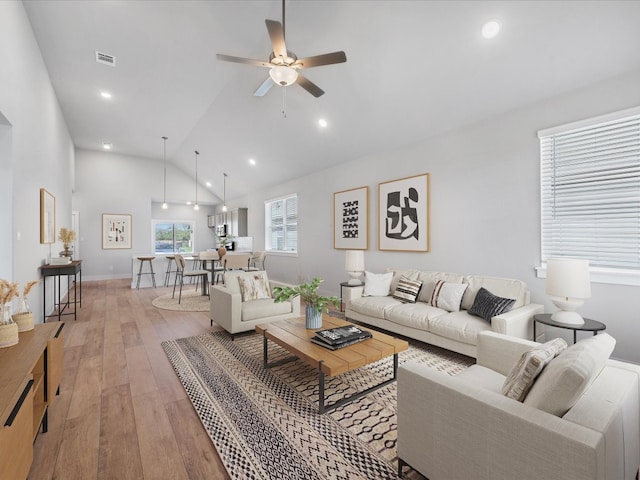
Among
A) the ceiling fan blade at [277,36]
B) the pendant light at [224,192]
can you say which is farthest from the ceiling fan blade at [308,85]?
the pendant light at [224,192]

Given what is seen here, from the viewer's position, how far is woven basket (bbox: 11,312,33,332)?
2.05 meters

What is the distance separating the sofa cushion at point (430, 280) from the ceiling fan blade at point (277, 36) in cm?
311

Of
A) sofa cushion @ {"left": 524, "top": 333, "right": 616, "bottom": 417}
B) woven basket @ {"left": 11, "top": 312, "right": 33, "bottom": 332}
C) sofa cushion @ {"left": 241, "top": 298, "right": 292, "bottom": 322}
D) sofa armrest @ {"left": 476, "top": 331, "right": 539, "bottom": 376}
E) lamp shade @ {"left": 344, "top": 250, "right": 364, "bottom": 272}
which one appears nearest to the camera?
sofa cushion @ {"left": 524, "top": 333, "right": 616, "bottom": 417}

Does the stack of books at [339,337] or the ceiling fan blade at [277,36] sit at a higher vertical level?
the ceiling fan blade at [277,36]

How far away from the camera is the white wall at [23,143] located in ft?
9.60

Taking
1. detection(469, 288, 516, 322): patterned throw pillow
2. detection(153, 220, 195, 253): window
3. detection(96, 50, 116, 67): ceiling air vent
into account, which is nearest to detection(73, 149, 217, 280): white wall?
detection(153, 220, 195, 253): window

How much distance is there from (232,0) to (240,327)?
3.82 metres

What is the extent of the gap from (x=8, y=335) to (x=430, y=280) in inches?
157

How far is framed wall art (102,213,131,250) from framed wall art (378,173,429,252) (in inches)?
326

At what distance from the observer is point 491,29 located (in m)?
2.77

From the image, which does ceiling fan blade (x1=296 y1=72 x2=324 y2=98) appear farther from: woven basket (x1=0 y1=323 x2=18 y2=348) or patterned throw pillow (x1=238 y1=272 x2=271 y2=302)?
woven basket (x1=0 y1=323 x2=18 y2=348)

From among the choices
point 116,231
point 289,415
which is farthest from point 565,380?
point 116,231

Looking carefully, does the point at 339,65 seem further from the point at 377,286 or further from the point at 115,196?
the point at 115,196

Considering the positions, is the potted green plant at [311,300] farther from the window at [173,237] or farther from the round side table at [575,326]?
the window at [173,237]
